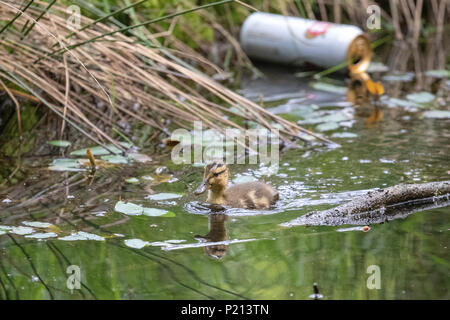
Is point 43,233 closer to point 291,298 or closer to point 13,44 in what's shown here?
point 291,298

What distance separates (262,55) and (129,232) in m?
3.98

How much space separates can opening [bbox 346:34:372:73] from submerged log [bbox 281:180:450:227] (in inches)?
117

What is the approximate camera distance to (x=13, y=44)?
4.25 metres

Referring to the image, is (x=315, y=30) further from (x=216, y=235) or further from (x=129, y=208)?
(x=216, y=235)

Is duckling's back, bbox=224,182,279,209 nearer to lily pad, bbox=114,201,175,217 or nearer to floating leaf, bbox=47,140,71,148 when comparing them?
lily pad, bbox=114,201,175,217

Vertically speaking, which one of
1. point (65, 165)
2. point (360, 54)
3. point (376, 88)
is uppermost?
point (360, 54)

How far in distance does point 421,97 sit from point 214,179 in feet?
8.32

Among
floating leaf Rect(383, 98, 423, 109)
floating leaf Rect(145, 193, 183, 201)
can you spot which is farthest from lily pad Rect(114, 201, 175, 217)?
floating leaf Rect(383, 98, 423, 109)

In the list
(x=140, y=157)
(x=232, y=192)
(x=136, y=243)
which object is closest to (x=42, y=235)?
(x=136, y=243)

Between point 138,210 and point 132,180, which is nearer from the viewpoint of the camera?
point 138,210

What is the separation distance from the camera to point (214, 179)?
3.52 m

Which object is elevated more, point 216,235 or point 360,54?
point 360,54

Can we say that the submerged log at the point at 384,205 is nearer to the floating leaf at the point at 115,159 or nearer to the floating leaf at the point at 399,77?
the floating leaf at the point at 115,159

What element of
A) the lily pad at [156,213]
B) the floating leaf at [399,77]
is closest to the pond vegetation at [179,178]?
the lily pad at [156,213]
